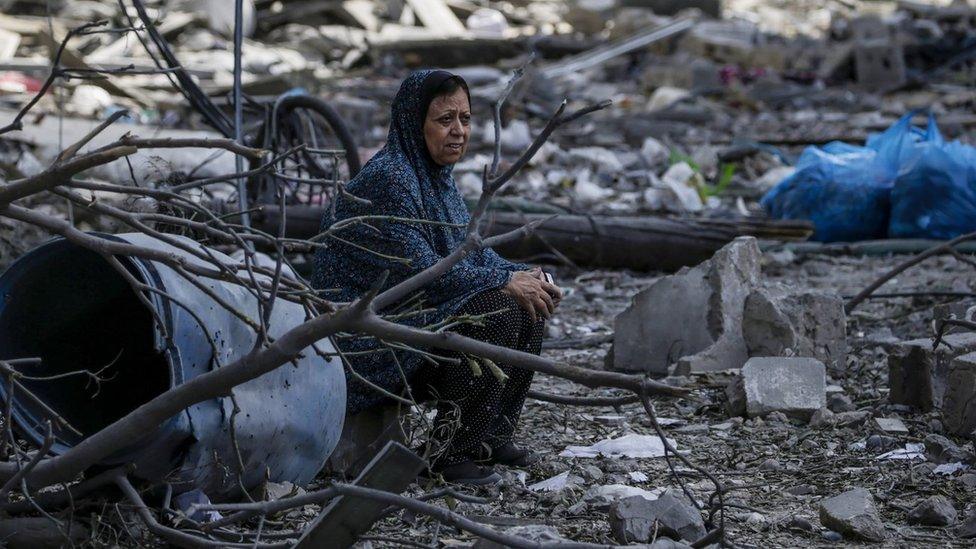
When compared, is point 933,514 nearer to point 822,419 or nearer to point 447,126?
point 822,419

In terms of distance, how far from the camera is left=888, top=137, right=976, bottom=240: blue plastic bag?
7891 mm

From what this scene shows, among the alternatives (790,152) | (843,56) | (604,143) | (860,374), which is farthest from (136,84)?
(860,374)

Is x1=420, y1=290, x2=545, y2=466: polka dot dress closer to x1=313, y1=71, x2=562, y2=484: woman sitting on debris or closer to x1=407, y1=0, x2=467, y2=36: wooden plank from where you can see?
x1=313, y1=71, x2=562, y2=484: woman sitting on debris

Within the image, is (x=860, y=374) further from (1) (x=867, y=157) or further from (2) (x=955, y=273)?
(1) (x=867, y=157)

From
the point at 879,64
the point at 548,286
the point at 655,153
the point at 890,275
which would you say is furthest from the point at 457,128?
the point at 879,64

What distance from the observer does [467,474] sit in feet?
12.5

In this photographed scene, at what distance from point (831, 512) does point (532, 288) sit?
1045 mm

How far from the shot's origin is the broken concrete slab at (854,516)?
3.24 m

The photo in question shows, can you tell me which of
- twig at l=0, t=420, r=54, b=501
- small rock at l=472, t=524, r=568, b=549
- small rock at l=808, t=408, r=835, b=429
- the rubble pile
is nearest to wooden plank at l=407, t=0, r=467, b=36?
the rubble pile

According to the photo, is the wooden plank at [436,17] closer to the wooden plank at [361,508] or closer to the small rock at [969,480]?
the small rock at [969,480]

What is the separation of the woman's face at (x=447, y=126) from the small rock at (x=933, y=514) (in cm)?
165

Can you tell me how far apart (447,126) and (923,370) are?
1.89 meters

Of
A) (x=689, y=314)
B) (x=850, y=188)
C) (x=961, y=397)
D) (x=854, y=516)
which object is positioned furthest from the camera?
(x=850, y=188)

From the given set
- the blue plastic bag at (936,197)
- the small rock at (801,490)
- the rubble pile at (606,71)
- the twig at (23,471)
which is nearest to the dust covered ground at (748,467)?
the small rock at (801,490)
